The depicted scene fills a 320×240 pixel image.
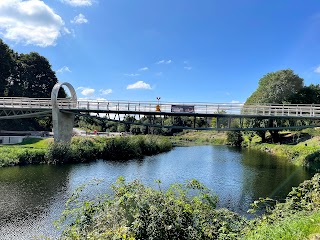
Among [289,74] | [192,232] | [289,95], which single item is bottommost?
[192,232]

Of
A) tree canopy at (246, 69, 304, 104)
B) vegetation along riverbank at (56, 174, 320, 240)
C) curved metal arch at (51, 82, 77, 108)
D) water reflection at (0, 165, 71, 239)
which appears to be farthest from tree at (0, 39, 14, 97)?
vegetation along riverbank at (56, 174, 320, 240)

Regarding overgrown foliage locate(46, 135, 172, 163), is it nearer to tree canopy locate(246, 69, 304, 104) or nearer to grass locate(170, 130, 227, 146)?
tree canopy locate(246, 69, 304, 104)

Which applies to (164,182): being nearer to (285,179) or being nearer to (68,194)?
(68,194)

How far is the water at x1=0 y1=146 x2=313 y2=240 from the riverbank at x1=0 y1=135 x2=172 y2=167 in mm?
2462

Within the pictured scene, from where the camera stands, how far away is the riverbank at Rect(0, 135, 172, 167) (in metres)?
33.8

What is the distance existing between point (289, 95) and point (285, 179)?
3080 centimetres

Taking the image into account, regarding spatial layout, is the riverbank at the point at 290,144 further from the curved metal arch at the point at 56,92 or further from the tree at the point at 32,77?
the tree at the point at 32,77

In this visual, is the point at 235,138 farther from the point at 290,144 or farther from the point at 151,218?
the point at 151,218

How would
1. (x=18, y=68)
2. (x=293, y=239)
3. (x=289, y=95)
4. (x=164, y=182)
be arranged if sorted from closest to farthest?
1. (x=293, y=239)
2. (x=164, y=182)
3. (x=289, y=95)
4. (x=18, y=68)

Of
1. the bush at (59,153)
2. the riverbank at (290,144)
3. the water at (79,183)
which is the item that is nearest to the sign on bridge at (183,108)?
the water at (79,183)

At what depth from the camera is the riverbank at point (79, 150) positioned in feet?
111

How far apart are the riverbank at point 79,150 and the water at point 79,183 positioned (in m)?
2.46

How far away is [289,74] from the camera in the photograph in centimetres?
5338

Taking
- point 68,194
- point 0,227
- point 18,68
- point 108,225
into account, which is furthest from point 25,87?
point 108,225
